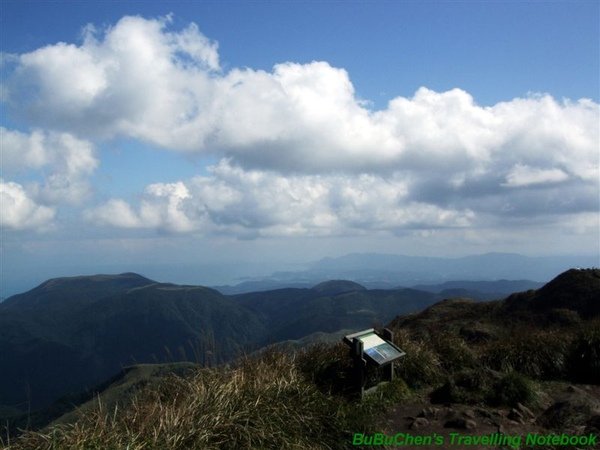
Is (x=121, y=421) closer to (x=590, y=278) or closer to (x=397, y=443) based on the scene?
(x=397, y=443)

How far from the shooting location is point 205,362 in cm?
909

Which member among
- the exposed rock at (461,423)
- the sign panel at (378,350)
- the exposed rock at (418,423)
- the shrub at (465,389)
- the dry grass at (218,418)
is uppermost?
the sign panel at (378,350)

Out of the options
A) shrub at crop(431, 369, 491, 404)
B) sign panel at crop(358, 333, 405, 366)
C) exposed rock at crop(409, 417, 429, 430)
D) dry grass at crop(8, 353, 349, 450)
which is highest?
sign panel at crop(358, 333, 405, 366)

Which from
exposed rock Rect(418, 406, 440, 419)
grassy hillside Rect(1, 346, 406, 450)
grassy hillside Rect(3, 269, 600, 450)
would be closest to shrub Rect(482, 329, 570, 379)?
grassy hillside Rect(3, 269, 600, 450)

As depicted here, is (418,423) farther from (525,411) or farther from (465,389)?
(525,411)

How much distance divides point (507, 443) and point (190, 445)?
15.5 feet

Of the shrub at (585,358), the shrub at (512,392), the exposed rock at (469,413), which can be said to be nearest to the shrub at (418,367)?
the shrub at (512,392)

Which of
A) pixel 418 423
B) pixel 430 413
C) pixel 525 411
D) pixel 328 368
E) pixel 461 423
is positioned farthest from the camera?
pixel 328 368

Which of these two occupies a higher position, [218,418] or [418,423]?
[218,418]

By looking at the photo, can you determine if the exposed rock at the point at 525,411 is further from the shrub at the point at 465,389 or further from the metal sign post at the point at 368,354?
the metal sign post at the point at 368,354

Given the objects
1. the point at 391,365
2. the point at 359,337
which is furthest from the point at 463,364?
the point at 359,337

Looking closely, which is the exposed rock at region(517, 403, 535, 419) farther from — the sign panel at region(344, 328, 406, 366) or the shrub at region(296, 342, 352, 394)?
the shrub at region(296, 342, 352, 394)

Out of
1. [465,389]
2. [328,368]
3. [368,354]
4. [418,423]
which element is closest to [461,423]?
[418,423]

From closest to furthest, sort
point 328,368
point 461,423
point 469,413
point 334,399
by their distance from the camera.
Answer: point 461,423, point 469,413, point 334,399, point 328,368
